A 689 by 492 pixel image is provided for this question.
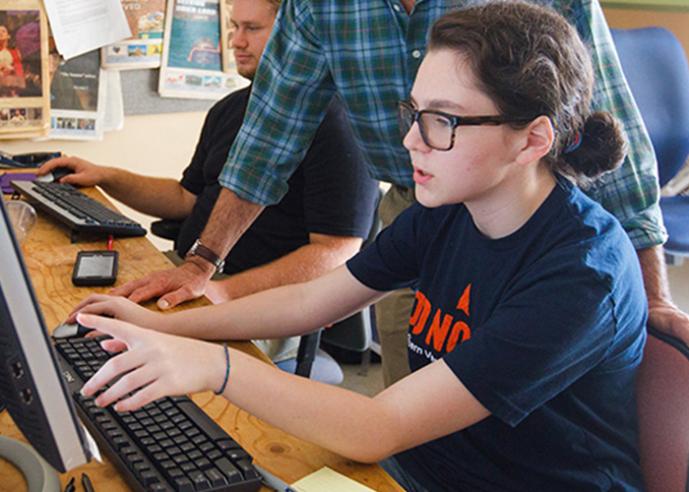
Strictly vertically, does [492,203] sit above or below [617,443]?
above

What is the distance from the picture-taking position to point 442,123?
1007mm

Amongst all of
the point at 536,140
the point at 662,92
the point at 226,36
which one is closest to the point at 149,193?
the point at 226,36

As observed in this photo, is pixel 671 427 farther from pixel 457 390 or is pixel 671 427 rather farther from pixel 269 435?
pixel 269 435

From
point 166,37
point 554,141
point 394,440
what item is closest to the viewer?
point 394,440

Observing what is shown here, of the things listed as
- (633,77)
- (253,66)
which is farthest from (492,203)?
(633,77)

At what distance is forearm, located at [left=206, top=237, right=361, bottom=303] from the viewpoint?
5.37 ft

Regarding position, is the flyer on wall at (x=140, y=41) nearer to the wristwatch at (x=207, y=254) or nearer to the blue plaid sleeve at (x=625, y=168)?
the wristwatch at (x=207, y=254)

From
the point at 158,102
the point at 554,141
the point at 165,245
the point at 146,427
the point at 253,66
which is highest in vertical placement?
the point at 554,141

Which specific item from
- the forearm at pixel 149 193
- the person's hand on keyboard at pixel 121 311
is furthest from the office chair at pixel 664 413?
the forearm at pixel 149 193

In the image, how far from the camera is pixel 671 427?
98 centimetres

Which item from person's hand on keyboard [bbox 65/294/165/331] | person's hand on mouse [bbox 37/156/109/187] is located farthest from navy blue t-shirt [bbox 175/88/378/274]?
person's hand on keyboard [bbox 65/294/165/331]

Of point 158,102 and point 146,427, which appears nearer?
point 146,427

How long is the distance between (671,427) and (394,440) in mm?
336

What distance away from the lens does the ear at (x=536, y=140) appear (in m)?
1.00
